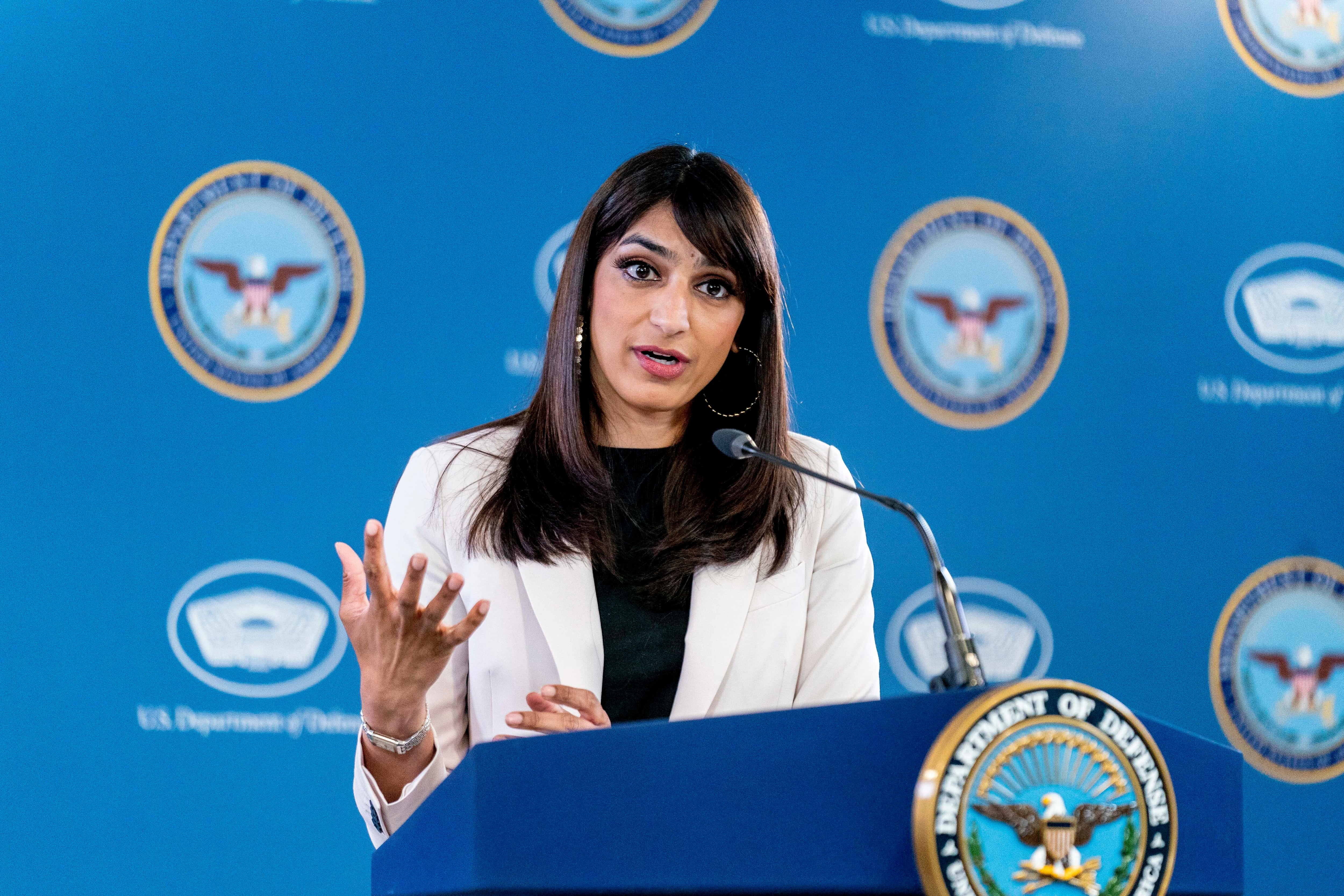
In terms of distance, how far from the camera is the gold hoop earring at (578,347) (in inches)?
70.4

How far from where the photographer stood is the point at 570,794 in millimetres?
806

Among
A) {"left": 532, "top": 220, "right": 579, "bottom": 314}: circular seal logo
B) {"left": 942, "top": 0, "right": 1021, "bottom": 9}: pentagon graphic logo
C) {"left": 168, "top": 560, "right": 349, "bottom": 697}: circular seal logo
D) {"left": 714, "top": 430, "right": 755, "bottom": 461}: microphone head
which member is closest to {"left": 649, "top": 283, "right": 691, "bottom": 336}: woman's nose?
{"left": 714, "top": 430, "right": 755, "bottom": 461}: microphone head

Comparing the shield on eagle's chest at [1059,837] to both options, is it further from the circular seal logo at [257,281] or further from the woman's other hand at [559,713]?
the circular seal logo at [257,281]

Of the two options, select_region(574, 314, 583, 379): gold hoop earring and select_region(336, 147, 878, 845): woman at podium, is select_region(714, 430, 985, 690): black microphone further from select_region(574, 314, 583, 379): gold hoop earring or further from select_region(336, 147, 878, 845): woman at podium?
select_region(574, 314, 583, 379): gold hoop earring

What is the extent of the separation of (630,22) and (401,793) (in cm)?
181

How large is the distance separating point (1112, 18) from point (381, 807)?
7.87ft

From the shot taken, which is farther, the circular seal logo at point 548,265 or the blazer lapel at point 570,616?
the circular seal logo at point 548,265

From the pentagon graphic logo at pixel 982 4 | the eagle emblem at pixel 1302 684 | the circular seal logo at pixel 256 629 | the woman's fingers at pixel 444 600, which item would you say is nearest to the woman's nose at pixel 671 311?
the woman's fingers at pixel 444 600

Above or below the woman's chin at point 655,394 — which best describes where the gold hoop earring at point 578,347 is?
above

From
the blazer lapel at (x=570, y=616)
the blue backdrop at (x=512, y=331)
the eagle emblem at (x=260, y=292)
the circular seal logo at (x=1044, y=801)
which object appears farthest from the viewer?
the eagle emblem at (x=260, y=292)

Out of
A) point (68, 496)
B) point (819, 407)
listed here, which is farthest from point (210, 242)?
point (819, 407)

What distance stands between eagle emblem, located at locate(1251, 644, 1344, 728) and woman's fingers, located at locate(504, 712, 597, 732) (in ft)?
6.74

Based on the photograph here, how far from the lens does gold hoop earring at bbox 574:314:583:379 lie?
1789 millimetres

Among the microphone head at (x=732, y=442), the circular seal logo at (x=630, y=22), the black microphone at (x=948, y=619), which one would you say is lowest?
the black microphone at (x=948, y=619)
